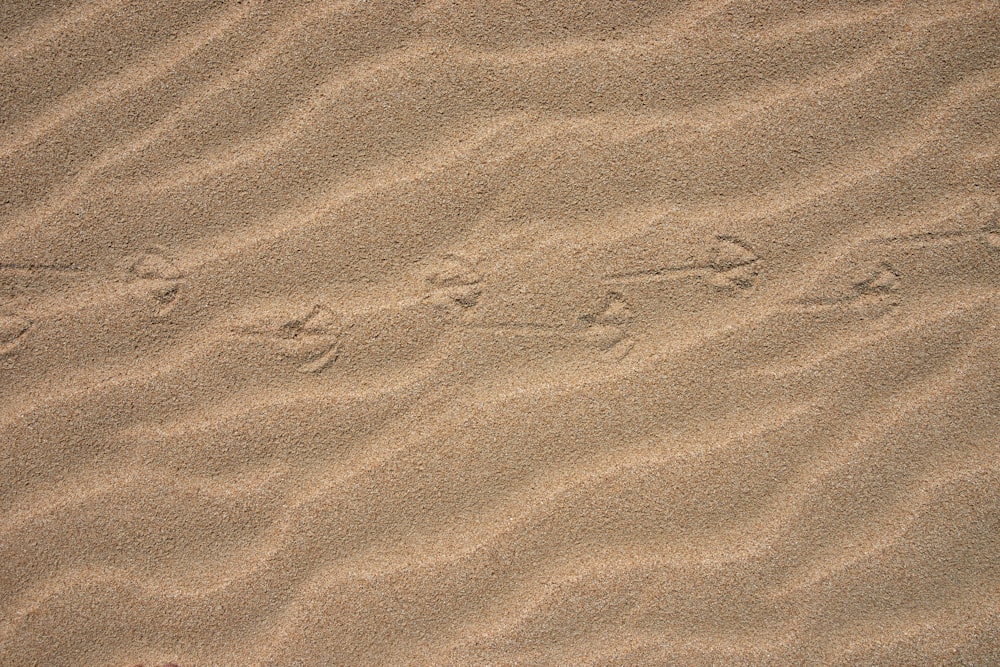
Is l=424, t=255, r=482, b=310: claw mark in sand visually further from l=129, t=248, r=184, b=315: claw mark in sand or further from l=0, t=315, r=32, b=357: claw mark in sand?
l=0, t=315, r=32, b=357: claw mark in sand

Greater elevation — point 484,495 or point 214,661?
point 484,495

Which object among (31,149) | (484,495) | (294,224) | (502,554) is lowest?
(502,554)

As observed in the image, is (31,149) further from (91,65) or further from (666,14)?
(666,14)

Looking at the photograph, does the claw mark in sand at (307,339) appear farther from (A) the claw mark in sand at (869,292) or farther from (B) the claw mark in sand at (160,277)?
(A) the claw mark in sand at (869,292)

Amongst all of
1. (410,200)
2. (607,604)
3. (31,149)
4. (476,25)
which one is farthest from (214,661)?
(476,25)

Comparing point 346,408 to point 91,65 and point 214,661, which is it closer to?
point 214,661

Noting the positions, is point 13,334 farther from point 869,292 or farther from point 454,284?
point 869,292

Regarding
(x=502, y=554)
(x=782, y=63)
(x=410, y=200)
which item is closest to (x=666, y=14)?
(x=782, y=63)

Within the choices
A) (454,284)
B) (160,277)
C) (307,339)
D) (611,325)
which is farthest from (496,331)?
(160,277)

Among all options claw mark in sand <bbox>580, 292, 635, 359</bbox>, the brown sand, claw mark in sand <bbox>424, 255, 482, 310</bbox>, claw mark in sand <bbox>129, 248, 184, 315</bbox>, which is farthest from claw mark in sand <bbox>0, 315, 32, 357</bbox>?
claw mark in sand <bbox>580, 292, 635, 359</bbox>
